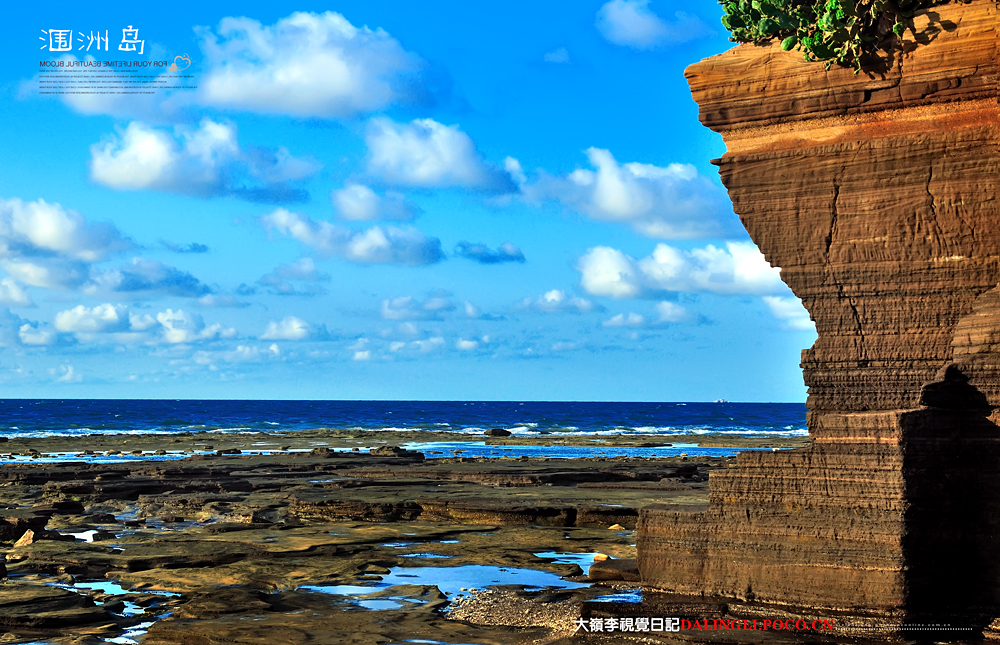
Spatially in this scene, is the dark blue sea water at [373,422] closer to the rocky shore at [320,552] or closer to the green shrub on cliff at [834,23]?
the rocky shore at [320,552]

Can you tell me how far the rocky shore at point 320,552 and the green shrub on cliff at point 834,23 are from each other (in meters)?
3.51

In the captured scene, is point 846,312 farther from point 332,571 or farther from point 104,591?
point 104,591

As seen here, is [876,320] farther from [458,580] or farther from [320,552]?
[320,552]

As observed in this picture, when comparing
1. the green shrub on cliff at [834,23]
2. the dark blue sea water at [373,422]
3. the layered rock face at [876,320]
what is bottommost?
the dark blue sea water at [373,422]

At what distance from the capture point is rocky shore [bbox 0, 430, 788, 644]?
7504 millimetres

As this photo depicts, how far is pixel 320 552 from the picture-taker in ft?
36.6

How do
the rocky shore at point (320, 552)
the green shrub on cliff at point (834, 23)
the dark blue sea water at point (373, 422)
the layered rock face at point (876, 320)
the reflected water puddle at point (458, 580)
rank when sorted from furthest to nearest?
the dark blue sea water at point (373, 422) → the reflected water puddle at point (458, 580) → the rocky shore at point (320, 552) → the green shrub on cliff at point (834, 23) → the layered rock face at point (876, 320)

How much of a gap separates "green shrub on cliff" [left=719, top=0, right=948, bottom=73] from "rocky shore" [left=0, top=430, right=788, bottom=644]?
3509 mm

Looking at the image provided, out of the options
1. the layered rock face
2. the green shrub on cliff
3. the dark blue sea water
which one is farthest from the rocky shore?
the dark blue sea water

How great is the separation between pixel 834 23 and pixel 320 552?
7.78 m

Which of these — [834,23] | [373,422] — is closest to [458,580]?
[834,23]

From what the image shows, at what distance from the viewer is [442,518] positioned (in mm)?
14961

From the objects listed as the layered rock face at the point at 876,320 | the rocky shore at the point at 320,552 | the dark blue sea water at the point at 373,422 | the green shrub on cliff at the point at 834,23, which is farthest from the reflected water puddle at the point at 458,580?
the dark blue sea water at the point at 373,422

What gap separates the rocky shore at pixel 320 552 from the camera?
750cm
